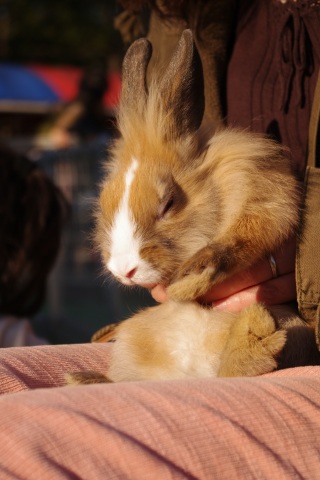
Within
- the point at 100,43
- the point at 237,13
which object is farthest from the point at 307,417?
the point at 100,43

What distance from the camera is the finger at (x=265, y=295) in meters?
1.71

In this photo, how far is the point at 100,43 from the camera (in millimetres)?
16375

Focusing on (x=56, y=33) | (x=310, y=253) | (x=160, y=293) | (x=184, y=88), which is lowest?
(x=160, y=293)

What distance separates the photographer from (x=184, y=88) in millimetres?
1722

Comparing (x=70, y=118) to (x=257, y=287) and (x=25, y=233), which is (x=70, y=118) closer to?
(x=25, y=233)

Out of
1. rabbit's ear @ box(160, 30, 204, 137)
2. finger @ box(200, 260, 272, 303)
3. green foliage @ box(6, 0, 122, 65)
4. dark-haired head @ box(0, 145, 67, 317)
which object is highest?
green foliage @ box(6, 0, 122, 65)

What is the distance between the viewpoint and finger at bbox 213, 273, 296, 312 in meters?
1.71

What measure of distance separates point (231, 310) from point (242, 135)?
351 millimetres

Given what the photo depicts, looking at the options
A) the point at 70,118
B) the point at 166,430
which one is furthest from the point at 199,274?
the point at 70,118

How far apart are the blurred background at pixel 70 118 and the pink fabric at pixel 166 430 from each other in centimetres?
68

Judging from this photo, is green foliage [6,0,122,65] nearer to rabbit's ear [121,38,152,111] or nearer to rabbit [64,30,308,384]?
rabbit's ear [121,38,152,111]

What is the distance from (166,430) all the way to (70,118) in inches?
253

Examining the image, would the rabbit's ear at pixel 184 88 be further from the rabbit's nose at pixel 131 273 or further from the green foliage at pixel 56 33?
the green foliage at pixel 56 33

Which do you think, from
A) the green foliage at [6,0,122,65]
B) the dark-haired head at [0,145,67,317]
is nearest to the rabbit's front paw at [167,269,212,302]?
the dark-haired head at [0,145,67,317]
